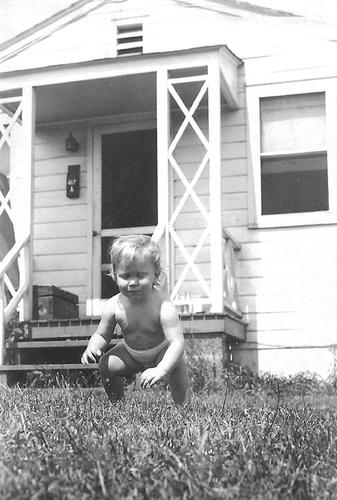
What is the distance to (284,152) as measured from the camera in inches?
369

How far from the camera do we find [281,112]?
946 centimetres

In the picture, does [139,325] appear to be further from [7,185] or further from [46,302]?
[7,185]

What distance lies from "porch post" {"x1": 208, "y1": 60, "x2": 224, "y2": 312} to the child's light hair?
337 cm

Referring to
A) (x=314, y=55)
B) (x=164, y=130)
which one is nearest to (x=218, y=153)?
(x=164, y=130)

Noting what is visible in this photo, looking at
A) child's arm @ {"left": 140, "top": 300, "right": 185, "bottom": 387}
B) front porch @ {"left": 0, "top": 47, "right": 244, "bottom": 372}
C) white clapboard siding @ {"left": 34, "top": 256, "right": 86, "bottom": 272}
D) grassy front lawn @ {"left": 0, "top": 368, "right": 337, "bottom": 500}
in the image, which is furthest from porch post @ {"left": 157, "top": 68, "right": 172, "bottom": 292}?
grassy front lawn @ {"left": 0, "top": 368, "right": 337, "bottom": 500}

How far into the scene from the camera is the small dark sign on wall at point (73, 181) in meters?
10.1

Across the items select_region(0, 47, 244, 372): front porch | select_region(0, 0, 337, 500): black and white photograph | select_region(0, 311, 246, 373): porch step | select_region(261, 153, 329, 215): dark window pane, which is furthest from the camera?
select_region(261, 153, 329, 215): dark window pane

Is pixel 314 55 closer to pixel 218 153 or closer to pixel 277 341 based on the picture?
pixel 218 153

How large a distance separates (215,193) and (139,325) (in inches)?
142

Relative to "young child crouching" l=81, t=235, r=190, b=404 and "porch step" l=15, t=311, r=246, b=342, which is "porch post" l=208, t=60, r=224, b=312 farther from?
"young child crouching" l=81, t=235, r=190, b=404

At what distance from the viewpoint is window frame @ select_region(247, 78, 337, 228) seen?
9125 mm

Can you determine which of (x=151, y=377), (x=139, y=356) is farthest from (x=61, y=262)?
(x=151, y=377)

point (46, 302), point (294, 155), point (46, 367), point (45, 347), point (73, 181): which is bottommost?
point (46, 367)

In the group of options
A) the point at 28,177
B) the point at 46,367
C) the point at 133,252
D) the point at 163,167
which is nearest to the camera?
the point at 133,252
